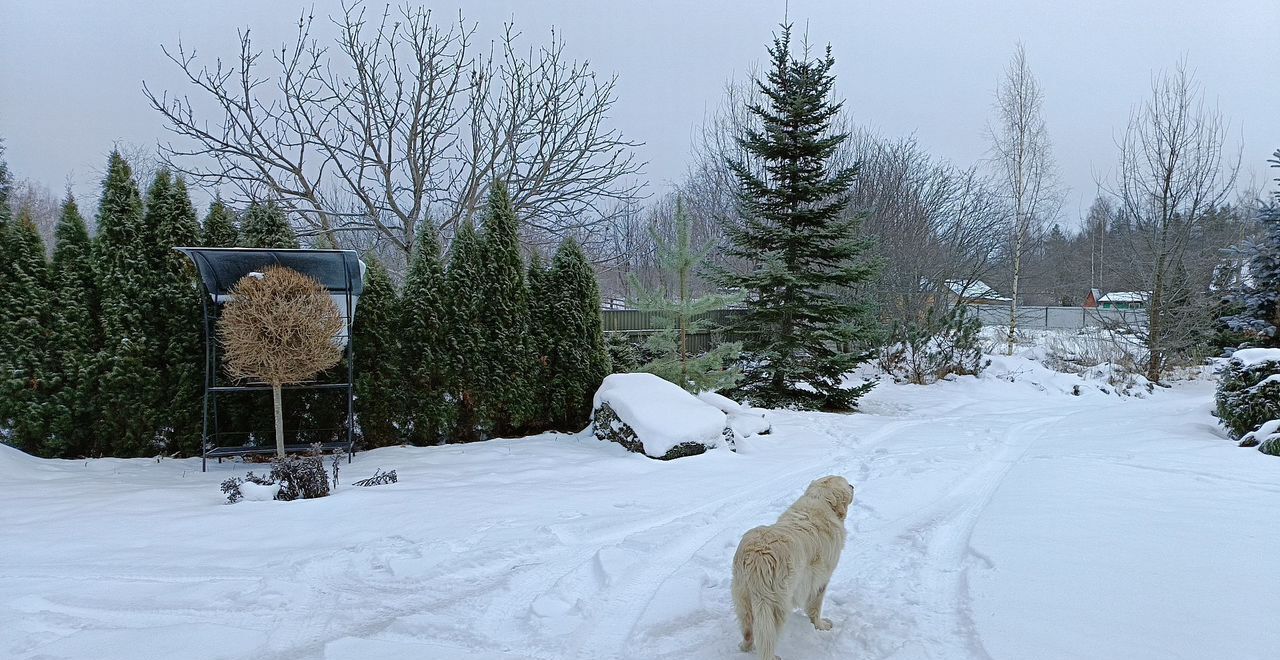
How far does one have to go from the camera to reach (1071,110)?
2178cm

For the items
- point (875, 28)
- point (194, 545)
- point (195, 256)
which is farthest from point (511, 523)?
point (875, 28)

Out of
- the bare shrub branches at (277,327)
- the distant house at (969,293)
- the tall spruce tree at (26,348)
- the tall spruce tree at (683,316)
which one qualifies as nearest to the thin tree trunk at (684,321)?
the tall spruce tree at (683,316)

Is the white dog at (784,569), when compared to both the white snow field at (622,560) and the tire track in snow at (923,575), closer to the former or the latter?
the white snow field at (622,560)

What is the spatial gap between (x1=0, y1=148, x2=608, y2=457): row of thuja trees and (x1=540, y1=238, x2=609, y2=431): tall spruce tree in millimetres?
22

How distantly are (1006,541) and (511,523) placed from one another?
139 inches

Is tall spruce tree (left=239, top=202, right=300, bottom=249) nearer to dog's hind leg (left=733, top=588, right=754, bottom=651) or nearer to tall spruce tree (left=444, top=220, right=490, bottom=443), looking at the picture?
tall spruce tree (left=444, top=220, right=490, bottom=443)

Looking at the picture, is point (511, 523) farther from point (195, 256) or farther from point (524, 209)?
point (524, 209)

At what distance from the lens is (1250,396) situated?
733cm

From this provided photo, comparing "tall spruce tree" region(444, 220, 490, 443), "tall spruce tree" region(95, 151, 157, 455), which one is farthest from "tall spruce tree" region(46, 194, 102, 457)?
"tall spruce tree" region(444, 220, 490, 443)

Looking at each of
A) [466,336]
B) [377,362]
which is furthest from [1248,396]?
[377,362]

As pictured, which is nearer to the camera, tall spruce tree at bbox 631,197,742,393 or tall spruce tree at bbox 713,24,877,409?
tall spruce tree at bbox 631,197,742,393

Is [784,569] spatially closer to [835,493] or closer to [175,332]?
[835,493]

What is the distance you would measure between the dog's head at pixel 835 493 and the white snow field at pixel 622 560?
0.56 m

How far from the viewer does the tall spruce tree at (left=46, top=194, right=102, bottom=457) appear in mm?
7051
